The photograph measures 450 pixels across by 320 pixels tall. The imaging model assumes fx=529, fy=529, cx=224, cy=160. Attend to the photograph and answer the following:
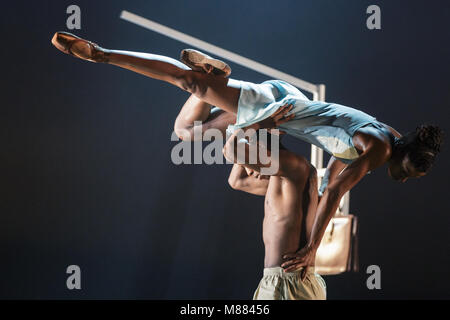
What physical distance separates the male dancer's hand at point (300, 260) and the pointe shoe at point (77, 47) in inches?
36.7

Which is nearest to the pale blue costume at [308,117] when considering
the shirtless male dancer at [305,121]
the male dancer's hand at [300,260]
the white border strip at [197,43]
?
the shirtless male dancer at [305,121]

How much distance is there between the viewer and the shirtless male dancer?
1.74 meters

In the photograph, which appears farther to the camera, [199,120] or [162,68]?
[199,120]

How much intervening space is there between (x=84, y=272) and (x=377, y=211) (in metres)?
1.93

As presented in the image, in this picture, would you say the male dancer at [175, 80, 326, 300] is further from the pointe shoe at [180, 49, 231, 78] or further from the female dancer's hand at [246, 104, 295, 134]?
the pointe shoe at [180, 49, 231, 78]

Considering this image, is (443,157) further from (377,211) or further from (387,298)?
(387,298)

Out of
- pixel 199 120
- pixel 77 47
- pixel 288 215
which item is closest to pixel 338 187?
pixel 288 215

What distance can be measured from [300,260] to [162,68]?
82 centimetres

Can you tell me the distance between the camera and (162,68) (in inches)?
68.7

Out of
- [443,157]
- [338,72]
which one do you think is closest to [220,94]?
[338,72]

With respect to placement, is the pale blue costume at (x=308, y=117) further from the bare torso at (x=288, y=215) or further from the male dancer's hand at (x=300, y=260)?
the male dancer's hand at (x=300, y=260)

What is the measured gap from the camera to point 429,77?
353cm

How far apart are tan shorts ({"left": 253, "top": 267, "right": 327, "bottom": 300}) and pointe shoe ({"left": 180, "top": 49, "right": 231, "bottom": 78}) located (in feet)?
2.41

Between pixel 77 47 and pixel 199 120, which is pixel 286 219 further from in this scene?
pixel 77 47
